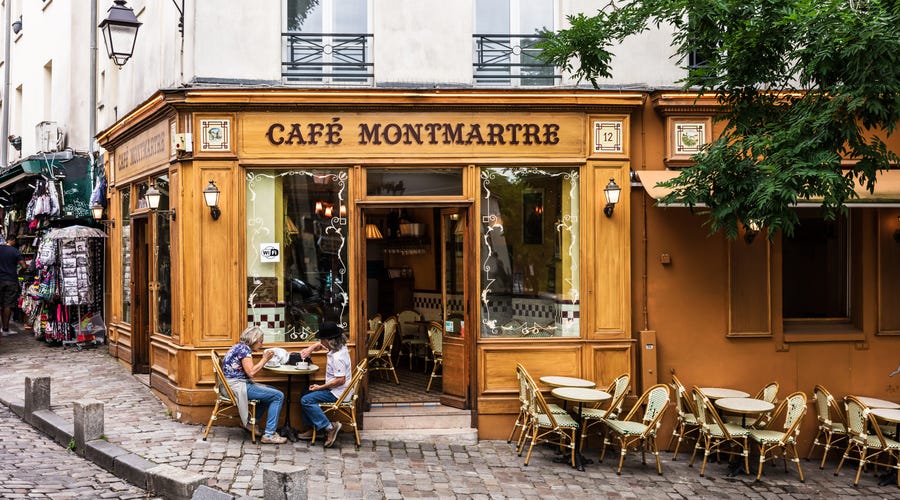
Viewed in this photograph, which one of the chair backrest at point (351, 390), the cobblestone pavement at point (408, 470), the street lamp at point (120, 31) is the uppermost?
the street lamp at point (120, 31)

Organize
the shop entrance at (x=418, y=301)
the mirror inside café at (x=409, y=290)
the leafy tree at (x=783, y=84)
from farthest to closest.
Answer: the mirror inside café at (x=409, y=290)
the shop entrance at (x=418, y=301)
the leafy tree at (x=783, y=84)

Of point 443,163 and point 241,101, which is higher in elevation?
point 241,101

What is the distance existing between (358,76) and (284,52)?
95 centimetres

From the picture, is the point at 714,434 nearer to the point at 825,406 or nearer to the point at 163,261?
the point at 825,406

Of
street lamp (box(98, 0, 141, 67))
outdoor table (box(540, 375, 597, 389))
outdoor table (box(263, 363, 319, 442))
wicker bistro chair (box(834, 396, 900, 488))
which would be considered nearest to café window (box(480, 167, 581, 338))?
outdoor table (box(540, 375, 597, 389))

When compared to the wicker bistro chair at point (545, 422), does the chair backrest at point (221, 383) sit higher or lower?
higher

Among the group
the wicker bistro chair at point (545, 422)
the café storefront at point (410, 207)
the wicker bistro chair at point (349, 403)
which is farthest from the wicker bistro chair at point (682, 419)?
the wicker bistro chair at point (349, 403)

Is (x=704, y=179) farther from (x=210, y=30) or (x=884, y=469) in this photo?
(x=210, y=30)

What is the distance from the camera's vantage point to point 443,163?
32.8 feet

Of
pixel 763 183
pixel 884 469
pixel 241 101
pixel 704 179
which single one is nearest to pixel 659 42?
pixel 704 179

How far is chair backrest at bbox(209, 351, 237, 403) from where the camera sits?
900 cm

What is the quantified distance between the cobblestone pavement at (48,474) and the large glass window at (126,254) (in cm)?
430

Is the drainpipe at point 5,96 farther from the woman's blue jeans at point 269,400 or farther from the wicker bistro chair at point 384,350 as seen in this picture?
the woman's blue jeans at point 269,400

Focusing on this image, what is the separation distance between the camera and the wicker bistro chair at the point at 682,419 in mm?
Result: 9719
